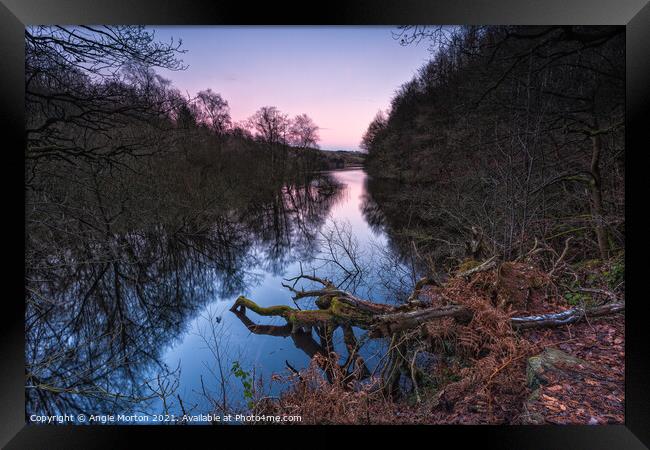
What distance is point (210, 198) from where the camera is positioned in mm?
4332

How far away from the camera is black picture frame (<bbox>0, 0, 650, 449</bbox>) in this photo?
2129 mm

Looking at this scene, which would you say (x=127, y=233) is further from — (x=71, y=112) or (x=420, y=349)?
(x=420, y=349)

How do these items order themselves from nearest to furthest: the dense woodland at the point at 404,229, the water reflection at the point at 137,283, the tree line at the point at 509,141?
the dense woodland at the point at 404,229
the tree line at the point at 509,141
the water reflection at the point at 137,283

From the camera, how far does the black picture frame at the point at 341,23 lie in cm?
213

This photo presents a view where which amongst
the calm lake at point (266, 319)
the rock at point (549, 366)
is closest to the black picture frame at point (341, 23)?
the rock at point (549, 366)

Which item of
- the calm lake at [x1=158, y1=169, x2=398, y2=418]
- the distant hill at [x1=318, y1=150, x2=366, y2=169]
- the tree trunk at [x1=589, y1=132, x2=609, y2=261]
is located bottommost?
the calm lake at [x1=158, y1=169, x2=398, y2=418]

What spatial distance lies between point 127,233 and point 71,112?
1.41m

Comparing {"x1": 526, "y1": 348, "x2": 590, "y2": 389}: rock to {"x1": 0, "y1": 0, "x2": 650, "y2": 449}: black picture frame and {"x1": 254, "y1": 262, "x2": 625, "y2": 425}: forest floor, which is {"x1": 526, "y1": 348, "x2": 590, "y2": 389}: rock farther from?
{"x1": 0, "y1": 0, "x2": 650, "y2": 449}: black picture frame

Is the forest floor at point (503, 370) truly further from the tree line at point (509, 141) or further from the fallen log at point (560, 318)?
the tree line at point (509, 141)

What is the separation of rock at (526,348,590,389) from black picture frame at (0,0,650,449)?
13.0 inches

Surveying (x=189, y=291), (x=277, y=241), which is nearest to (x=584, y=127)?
(x=277, y=241)

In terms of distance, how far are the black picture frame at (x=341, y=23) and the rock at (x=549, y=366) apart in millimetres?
330

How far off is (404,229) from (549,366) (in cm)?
224

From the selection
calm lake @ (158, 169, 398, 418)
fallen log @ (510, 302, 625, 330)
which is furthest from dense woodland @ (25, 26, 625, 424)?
calm lake @ (158, 169, 398, 418)
